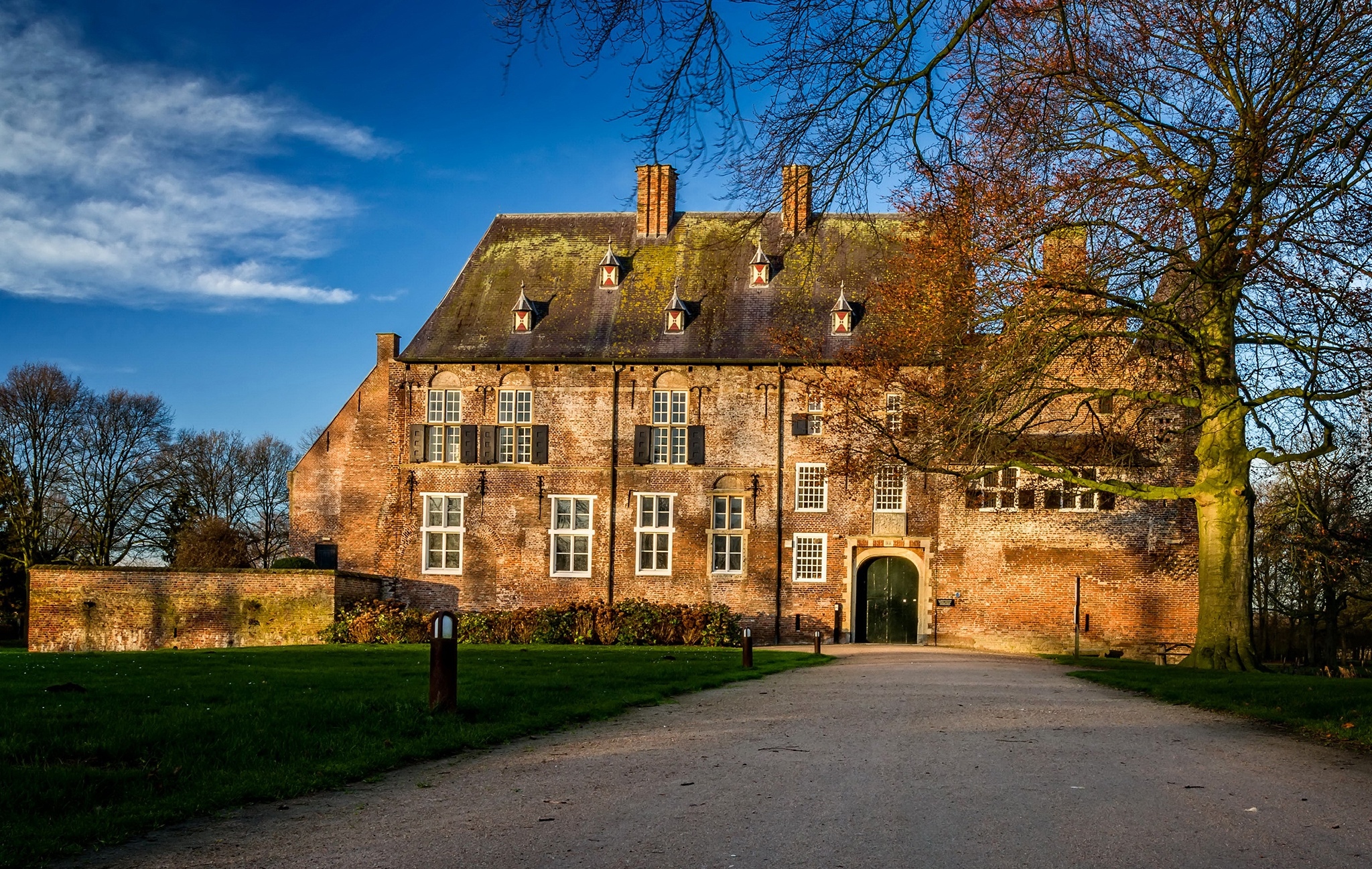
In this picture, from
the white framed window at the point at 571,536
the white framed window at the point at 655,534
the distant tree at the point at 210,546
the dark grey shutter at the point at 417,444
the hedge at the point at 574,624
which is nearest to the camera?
the hedge at the point at 574,624

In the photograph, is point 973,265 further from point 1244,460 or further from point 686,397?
point 686,397

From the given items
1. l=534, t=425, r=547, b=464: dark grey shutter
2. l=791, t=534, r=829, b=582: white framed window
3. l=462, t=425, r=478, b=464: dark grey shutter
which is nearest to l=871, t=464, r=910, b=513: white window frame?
l=791, t=534, r=829, b=582: white framed window

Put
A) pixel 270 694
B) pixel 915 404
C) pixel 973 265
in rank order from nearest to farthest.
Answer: pixel 270 694
pixel 973 265
pixel 915 404

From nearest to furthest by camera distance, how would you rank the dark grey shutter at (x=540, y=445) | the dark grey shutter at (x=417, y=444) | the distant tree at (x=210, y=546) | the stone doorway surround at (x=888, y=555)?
the stone doorway surround at (x=888, y=555), the dark grey shutter at (x=540, y=445), the dark grey shutter at (x=417, y=444), the distant tree at (x=210, y=546)

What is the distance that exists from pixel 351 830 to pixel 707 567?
2642 centimetres

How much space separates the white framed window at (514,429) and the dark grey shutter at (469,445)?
628 mm

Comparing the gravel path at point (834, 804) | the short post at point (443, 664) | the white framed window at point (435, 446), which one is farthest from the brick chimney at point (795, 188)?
the white framed window at point (435, 446)

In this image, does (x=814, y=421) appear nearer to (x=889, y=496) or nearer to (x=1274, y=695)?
(x=889, y=496)

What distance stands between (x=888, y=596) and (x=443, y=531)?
12.6 meters

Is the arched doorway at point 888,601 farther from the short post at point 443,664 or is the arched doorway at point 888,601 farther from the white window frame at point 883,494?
the short post at point 443,664

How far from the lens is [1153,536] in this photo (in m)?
29.8

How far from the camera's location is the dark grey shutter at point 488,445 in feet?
108

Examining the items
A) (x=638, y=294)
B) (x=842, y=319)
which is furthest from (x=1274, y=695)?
(x=638, y=294)

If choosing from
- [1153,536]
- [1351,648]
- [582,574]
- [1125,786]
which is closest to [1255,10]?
[1125,786]
